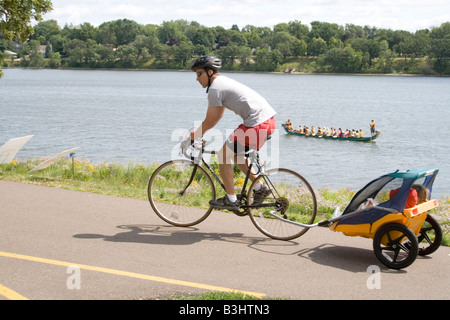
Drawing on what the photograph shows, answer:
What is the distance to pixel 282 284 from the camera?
201 inches

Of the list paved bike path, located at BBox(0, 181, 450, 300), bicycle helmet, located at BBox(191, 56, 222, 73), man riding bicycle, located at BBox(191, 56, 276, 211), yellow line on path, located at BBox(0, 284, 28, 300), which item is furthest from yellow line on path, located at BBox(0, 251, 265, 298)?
bicycle helmet, located at BBox(191, 56, 222, 73)

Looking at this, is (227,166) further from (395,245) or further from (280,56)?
(280,56)

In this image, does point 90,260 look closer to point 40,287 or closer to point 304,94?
point 40,287

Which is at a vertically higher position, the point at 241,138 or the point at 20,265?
the point at 241,138

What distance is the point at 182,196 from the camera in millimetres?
7453

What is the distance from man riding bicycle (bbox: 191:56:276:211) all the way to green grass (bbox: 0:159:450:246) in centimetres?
126

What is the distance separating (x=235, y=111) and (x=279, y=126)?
51.6m

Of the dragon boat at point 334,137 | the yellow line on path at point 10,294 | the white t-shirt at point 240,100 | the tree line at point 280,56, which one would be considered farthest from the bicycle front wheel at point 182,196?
the tree line at point 280,56

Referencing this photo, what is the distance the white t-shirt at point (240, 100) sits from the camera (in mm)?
6453

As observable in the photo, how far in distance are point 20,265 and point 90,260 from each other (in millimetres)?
658

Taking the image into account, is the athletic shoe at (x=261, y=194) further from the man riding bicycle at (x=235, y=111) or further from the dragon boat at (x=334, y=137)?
the dragon boat at (x=334, y=137)

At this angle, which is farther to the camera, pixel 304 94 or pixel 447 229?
pixel 304 94

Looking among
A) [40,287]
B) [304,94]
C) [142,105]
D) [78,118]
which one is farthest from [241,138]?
[304,94]

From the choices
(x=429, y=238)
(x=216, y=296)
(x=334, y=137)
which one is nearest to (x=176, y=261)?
(x=216, y=296)
